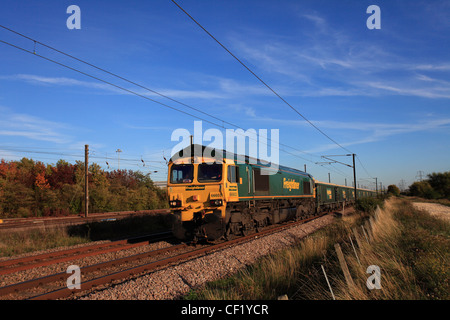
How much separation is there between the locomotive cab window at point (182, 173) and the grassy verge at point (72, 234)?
4.86 metres

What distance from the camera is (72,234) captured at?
14.9m

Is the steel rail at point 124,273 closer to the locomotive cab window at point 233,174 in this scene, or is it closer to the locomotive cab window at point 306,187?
the locomotive cab window at point 233,174

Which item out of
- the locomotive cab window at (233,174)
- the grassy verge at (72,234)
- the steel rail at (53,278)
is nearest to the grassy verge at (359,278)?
the steel rail at (53,278)

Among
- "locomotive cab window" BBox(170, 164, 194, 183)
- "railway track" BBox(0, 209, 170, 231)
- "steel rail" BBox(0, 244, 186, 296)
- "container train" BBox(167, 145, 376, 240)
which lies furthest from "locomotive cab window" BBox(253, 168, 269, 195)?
"railway track" BBox(0, 209, 170, 231)

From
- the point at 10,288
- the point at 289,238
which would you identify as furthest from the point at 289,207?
the point at 10,288

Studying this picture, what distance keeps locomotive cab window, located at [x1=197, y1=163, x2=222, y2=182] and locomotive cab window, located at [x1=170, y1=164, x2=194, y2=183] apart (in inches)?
15.5

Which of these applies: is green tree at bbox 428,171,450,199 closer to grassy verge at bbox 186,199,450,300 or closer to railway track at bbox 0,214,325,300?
grassy verge at bbox 186,199,450,300

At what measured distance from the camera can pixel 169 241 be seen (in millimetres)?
13227

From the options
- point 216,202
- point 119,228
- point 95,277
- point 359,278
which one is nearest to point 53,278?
point 95,277

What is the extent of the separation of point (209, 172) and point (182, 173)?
4.15 feet

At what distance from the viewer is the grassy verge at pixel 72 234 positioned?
40.3 ft

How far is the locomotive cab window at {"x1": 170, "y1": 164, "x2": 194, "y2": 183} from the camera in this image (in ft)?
40.7

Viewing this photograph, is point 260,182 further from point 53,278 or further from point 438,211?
point 438,211
